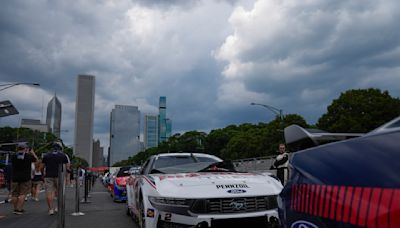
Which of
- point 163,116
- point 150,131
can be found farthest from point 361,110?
point 150,131

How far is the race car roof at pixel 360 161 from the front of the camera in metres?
1.82

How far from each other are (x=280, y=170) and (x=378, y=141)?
8935 mm

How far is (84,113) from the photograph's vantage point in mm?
165500

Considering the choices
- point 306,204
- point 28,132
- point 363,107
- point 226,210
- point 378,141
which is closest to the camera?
point 378,141

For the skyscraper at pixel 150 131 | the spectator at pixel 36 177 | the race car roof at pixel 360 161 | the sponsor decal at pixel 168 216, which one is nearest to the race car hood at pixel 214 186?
the sponsor decal at pixel 168 216

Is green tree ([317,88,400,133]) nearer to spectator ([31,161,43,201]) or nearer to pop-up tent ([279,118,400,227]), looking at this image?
spectator ([31,161,43,201])

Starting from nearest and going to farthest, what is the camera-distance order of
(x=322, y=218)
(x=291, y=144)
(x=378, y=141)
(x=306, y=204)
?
(x=378, y=141)
(x=322, y=218)
(x=306, y=204)
(x=291, y=144)

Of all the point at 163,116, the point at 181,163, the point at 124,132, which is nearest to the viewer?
the point at 181,163

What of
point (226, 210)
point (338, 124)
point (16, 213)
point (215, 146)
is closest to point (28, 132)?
point (215, 146)

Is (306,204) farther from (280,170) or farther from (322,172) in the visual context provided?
(280,170)

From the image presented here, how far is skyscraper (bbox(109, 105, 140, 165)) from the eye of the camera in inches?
6491

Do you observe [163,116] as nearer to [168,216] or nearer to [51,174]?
[51,174]

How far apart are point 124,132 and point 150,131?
1203 cm

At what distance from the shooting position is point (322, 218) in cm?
223
